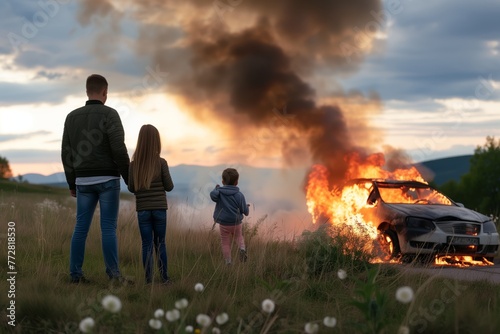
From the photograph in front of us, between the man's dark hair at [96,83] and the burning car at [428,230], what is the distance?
230 inches

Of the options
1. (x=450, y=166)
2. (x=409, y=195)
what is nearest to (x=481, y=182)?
(x=409, y=195)

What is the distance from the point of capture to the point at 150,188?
24.4ft

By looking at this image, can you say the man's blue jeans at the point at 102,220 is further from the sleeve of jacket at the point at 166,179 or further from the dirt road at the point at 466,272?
the dirt road at the point at 466,272

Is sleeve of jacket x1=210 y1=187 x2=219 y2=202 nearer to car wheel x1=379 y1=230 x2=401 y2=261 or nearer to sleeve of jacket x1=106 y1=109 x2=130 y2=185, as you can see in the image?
sleeve of jacket x1=106 y1=109 x2=130 y2=185

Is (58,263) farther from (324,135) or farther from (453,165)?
(453,165)

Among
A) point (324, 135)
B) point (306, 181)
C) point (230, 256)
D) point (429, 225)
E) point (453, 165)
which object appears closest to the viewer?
point (230, 256)

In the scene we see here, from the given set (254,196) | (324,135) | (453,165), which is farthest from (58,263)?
(453,165)

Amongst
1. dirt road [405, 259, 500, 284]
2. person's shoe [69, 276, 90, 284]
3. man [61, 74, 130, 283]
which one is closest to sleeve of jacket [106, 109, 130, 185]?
man [61, 74, 130, 283]

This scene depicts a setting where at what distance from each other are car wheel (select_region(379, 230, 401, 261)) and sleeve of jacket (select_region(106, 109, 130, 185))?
5479mm

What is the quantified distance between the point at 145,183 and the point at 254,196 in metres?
23.9

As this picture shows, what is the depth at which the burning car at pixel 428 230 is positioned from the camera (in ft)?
35.7

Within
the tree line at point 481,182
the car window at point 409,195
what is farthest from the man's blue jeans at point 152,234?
the tree line at point 481,182

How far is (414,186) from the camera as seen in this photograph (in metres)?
12.6

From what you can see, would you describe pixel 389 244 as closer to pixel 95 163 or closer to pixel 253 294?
pixel 253 294
